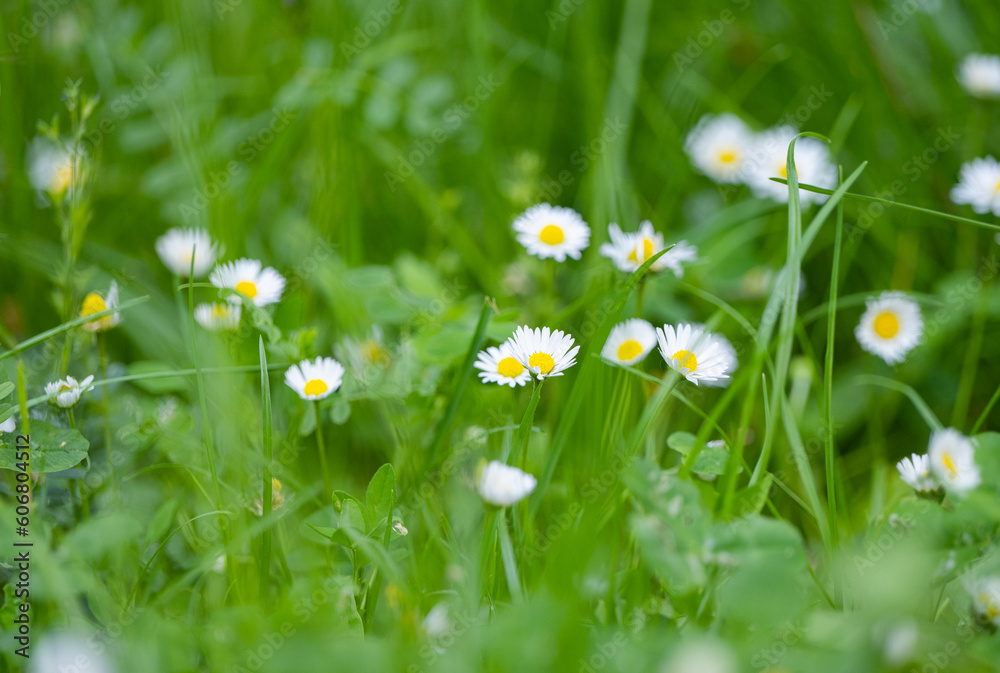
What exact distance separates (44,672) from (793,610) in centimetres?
73

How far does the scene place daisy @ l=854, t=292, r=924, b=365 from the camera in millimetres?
1299

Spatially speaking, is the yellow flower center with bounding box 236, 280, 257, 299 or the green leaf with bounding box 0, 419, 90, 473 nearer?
the green leaf with bounding box 0, 419, 90, 473

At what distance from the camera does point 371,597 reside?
874mm

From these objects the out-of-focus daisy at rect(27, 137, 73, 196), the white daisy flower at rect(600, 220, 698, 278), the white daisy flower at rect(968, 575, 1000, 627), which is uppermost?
the out-of-focus daisy at rect(27, 137, 73, 196)

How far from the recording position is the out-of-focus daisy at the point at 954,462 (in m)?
0.82

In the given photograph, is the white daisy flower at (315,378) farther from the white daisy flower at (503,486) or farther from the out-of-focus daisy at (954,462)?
the out-of-focus daisy at (954,462)

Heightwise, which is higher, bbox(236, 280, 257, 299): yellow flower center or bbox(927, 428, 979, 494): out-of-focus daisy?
bbox(236, 280, 257, 299): yellow flower center

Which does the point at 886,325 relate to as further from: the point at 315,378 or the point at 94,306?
the point at 94,306

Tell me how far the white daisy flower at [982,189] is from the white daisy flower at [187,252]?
4.52 feet

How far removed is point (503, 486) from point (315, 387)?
33cm

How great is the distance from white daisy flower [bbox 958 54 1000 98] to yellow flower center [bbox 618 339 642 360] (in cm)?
114

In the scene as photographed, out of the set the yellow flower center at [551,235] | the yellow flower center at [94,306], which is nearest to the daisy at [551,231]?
the yellow flower center at [551,235]

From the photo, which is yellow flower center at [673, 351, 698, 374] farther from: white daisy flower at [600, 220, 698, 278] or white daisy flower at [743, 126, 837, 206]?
white daisy flower at [743, 126, 837, 206]

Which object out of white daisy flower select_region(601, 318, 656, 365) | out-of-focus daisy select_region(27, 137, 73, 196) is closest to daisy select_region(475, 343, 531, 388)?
white daisy flower select_region(601, 318, 656, 365)
